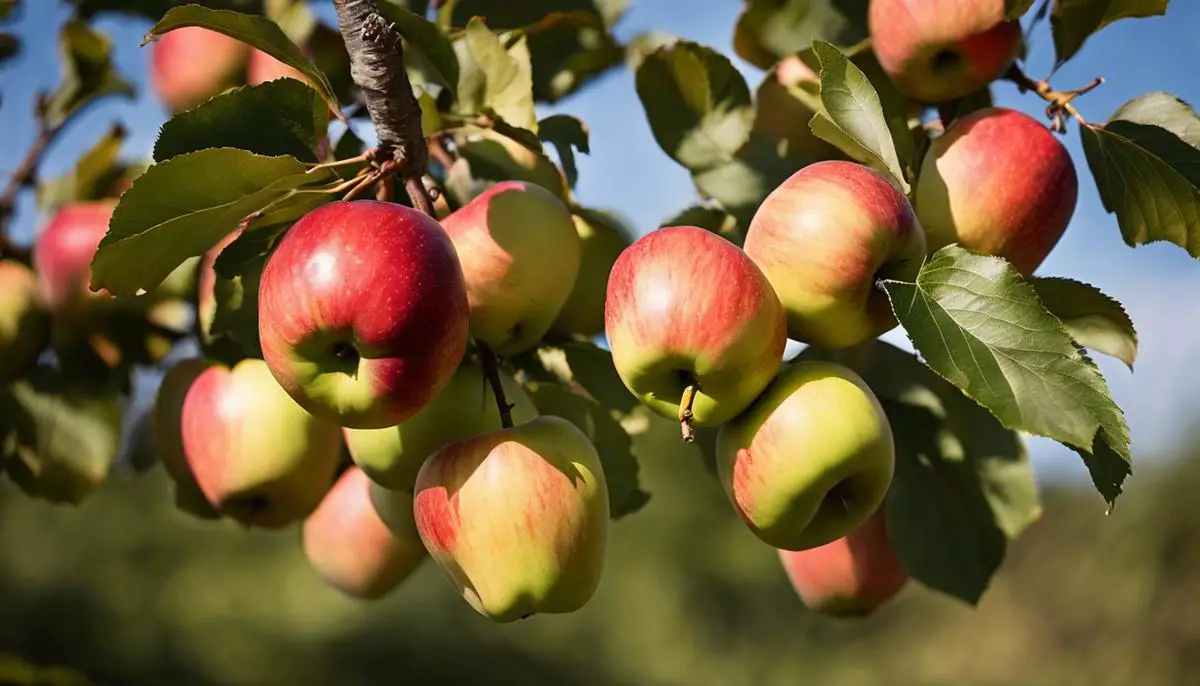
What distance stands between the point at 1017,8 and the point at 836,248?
0.80ft

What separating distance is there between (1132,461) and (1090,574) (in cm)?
477

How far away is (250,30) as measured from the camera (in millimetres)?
656

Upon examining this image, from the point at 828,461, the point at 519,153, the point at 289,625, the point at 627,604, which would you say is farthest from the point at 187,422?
the point at 627,604

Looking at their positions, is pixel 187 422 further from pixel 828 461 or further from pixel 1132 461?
pixel 1132 461

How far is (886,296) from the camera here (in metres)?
0.63

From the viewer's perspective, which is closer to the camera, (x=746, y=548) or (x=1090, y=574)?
(x=1090, y=574)

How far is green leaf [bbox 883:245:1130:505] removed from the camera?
0.52m

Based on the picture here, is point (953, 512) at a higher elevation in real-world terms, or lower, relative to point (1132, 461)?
lower

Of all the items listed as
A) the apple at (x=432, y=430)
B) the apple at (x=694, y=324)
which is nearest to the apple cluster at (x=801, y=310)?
the apple at (x=694, y=324)

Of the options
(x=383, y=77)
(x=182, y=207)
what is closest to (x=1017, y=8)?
(x=383, y=77)

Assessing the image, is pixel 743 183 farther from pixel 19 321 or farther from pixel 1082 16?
pixel 19 321

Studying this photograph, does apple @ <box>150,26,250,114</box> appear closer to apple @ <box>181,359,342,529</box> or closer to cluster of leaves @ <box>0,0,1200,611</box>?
cluster of leaves @ <box>0,0,1200,611</box>

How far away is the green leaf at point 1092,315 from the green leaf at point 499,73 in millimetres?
356

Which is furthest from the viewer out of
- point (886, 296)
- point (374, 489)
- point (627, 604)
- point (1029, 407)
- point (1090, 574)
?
point (627, 604)
